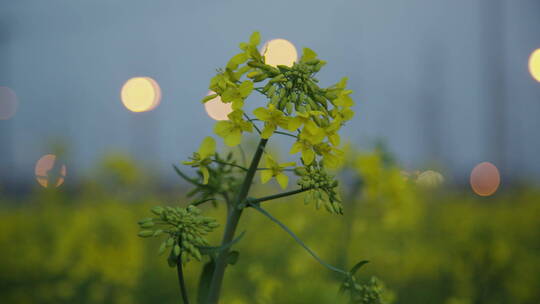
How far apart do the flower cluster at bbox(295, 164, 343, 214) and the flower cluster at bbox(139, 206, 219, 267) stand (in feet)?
0.95

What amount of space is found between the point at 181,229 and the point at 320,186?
1.37ft

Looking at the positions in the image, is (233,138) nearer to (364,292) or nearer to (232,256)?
(232,256)

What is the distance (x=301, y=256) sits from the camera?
3699mm

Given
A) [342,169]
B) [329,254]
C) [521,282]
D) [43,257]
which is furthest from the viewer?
[329,254]

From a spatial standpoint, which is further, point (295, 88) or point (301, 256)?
point (301, 256)

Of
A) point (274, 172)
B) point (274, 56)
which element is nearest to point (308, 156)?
point (274, 172)

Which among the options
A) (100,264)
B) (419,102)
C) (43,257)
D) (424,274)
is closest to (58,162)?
(43,257)

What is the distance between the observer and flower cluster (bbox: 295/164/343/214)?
1150 mm

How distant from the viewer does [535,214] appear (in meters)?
6.36

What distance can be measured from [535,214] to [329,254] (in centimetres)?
399

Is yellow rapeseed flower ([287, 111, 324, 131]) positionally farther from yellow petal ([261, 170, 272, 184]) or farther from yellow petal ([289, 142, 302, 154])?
yellow petal ([261, 170, 272, 184])

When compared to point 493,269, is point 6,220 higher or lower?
lower

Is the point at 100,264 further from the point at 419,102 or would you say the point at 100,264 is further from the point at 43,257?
the point at 419,102

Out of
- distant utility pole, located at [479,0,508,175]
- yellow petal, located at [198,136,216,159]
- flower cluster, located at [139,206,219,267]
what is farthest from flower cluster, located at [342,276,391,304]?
distant utility pole, located at [479,0,508,175]
